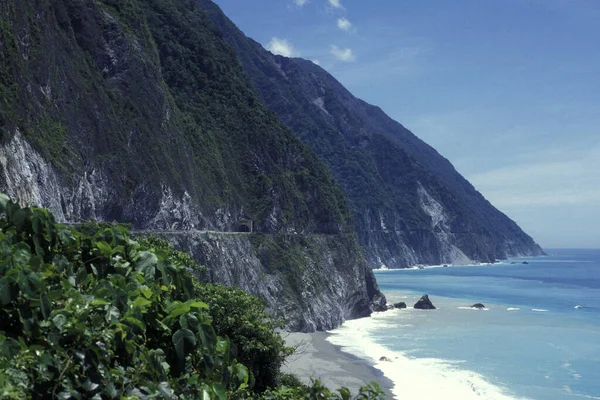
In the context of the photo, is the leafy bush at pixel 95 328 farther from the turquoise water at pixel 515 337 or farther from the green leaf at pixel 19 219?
the turquoise water at pixel 515 337

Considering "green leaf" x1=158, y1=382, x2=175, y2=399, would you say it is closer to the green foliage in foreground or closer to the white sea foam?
the green foliage in foreground

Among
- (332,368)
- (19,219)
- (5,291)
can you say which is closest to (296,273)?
(332,368)

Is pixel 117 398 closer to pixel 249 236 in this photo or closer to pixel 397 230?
pixel 249 236

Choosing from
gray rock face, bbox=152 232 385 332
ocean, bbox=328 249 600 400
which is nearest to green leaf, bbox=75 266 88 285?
ocean, bbox=328 249 600 400

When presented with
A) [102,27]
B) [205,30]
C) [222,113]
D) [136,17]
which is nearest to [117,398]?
[102,27]

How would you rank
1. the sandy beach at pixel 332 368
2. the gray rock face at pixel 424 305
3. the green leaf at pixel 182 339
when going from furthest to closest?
1. the gray rock face at pixel 424 305
2. the sandy beach at pixel 332 368
3. the green leaf at pixel 182 339

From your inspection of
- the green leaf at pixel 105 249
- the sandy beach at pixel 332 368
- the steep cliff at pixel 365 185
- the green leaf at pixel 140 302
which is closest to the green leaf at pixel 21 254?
the green leaf at pixel 105 249

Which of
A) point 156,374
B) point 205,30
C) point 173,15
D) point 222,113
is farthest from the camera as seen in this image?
point 205,30
